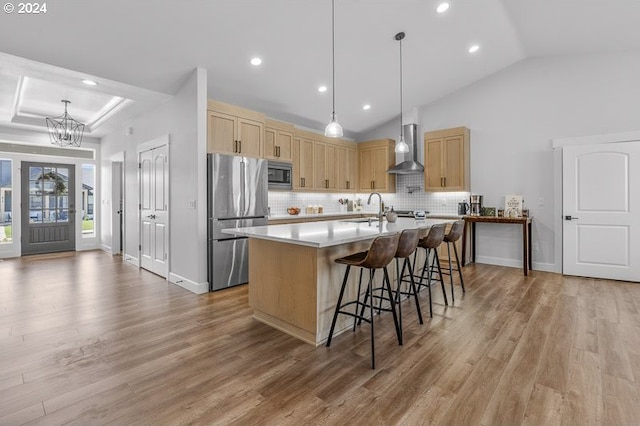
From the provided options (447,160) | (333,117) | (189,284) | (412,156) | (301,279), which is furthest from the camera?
(412,156)

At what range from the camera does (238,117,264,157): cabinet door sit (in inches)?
186

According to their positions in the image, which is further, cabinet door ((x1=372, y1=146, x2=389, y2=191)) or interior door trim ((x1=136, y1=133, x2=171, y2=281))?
cabinet door ((x1=372, y1=146, x2=389, y2=191))

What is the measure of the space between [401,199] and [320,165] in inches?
79.5

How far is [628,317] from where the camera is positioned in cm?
329

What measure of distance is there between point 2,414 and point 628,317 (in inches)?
205

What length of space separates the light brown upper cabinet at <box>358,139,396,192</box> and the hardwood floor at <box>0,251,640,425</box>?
11.8ft

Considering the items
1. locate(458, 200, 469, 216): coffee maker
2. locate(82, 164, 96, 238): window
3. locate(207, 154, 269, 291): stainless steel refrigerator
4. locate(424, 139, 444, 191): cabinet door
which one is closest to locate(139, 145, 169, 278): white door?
locate(207, 154, 269, 291): stainless steel refrigerator

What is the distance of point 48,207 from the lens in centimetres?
723

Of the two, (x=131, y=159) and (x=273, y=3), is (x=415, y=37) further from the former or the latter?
(x=131, y=159)

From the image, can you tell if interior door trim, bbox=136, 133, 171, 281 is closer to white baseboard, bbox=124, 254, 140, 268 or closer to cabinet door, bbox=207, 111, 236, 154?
white baseboard, bbox=124, 254, 140, 268

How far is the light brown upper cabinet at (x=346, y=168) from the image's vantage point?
7.04m

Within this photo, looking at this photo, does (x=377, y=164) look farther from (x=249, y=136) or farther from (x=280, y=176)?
(x=249, y=136)

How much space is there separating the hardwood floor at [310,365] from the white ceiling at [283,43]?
112 inches

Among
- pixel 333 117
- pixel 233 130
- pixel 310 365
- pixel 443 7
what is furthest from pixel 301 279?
pixel 443 7
